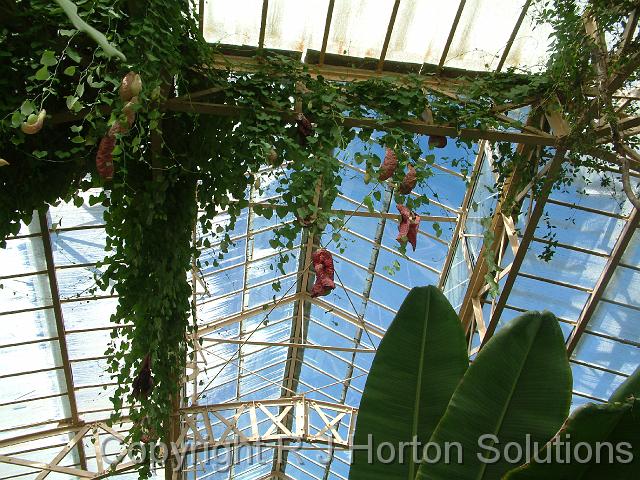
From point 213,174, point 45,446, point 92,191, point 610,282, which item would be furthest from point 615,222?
point 45,446

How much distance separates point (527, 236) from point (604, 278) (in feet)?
4.39

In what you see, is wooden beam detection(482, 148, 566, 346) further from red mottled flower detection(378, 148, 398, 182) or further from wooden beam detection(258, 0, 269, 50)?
wooden beam detection(258, 0, 269, 50)

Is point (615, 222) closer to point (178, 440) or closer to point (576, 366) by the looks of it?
point (576, 366)

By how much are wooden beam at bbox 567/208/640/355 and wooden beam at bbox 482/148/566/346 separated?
0.90 meters

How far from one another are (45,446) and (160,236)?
21.6 ft

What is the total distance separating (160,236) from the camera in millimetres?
5145

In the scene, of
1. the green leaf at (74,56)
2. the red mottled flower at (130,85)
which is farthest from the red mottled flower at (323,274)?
the green leaf at (74,56)

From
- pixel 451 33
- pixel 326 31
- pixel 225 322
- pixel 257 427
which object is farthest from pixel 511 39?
pixel 257 427

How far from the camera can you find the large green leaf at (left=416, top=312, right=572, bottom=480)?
205 centimetres

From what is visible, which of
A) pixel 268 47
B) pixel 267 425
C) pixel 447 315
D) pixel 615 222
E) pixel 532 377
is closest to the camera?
pixel 532 377

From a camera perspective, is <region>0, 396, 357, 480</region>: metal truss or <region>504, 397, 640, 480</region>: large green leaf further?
<region>0, 396, 357, 480</region>: metal truss

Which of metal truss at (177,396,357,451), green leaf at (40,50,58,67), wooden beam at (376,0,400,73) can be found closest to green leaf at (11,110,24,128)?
green leaf at (40,50,58,67)

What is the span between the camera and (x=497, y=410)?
2.07 meters

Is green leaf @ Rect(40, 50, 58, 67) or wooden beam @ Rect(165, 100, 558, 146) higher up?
wooden beam @ Rect(165, 100, 558, 146)
